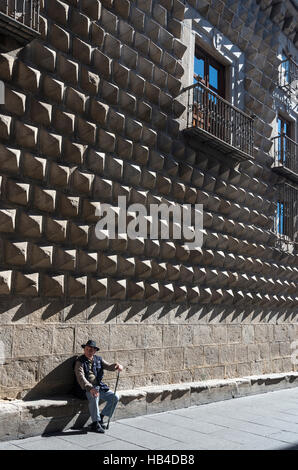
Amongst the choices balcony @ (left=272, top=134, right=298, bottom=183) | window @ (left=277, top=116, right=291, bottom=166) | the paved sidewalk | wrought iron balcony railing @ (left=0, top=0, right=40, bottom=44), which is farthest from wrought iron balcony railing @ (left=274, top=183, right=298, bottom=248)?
wrought iron balcony railing @ (left=0, top=0, right=40, bottom=44)

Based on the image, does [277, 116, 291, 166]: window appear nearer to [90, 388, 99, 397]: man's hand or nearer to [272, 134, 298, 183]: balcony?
[272, 134, 298, 183]: balcony

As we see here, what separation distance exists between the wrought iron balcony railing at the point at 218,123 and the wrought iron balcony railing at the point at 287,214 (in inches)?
60.9

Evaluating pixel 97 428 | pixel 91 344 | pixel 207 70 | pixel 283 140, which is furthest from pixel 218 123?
pixel 97 428

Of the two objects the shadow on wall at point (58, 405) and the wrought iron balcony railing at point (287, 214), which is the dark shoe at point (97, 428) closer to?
the shadow on wall at point (58, 405)

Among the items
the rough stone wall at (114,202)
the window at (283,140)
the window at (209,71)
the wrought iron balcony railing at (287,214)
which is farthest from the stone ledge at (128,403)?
the window at (209,71)

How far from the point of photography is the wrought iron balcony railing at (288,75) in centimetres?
1077

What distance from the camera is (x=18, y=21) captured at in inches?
204

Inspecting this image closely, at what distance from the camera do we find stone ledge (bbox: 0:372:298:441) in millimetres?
4898

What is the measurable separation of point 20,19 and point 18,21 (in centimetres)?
18

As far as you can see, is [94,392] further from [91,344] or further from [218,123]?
[218,123]
